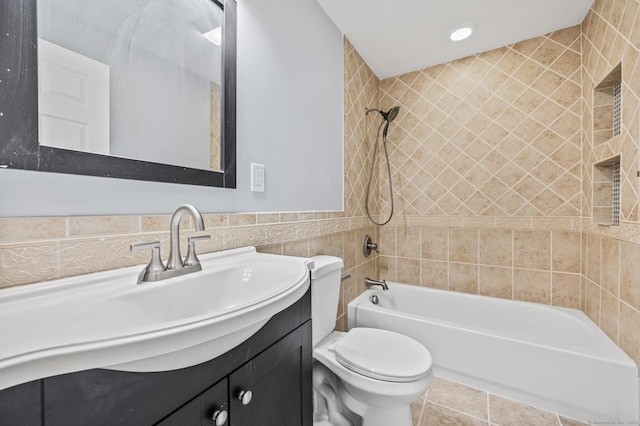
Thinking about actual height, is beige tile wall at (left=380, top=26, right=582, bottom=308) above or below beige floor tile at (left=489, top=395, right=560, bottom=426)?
above

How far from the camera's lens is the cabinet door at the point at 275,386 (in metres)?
0.60

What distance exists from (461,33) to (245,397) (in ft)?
7.88

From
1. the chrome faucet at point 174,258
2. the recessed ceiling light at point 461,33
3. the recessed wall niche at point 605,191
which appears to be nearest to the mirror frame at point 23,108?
the chrome faucet at point 174,258

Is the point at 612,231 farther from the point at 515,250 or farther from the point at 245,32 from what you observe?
the point at 245,32

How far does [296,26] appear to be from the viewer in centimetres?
148

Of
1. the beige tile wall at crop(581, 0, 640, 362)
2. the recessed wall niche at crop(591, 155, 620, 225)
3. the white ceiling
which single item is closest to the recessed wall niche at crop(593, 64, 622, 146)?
the beige tile wall at crop(581, 0, 640, 362)

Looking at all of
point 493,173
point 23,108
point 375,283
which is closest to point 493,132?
point 493,173

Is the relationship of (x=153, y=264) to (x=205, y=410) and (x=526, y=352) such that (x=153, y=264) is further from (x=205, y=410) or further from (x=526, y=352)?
(x=526, y=352)

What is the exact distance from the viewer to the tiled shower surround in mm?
1303

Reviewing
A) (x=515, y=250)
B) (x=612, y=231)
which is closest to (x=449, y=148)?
(x=515, y=250)

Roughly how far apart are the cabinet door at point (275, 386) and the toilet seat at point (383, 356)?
0.34 m

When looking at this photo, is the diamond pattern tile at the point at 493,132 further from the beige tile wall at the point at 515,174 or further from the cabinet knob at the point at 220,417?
the cabinet knob at the point at 220,417

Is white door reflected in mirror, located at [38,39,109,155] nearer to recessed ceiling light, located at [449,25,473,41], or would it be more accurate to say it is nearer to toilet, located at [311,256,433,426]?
toilet, located at [311,256,433,426]

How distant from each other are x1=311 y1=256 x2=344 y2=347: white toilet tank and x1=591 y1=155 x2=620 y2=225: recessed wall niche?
62.9 inches
